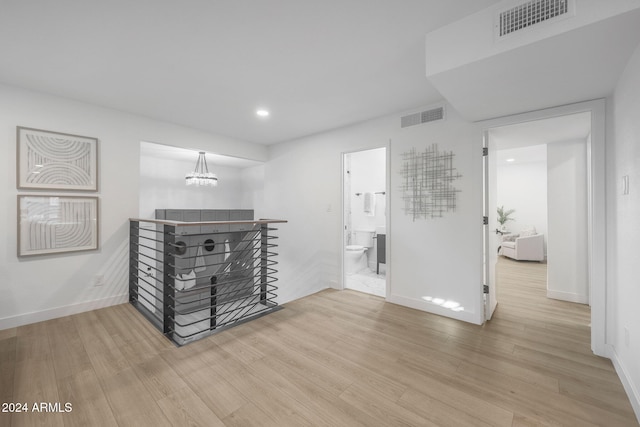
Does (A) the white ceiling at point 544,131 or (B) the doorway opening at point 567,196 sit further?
(A) the white ceiling at point 544,131

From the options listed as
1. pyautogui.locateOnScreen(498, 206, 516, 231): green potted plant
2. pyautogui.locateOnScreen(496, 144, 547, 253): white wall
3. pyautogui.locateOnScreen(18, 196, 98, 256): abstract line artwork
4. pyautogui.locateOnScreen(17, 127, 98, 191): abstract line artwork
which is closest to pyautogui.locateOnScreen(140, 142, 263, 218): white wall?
pyautogui.locateOnScreen(17, 127, 98, 191): abstract line artwork

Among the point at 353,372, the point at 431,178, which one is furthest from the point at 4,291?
the point at 431,178

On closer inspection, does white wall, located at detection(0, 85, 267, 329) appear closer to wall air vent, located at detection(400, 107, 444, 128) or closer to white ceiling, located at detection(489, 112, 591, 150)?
wall air vent, located at detection(400, 107, 444, 128)

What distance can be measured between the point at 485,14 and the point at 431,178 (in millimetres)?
1758

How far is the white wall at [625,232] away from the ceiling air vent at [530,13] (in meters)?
0.59

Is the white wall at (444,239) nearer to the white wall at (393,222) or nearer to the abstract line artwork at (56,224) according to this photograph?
the white wall at (393,222)

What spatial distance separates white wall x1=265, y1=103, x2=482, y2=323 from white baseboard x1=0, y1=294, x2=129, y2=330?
8.36 ft

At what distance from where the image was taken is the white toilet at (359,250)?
540cm

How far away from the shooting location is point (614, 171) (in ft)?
7.14

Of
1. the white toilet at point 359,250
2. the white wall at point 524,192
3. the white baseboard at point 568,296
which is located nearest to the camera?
the white baseboard at point 568,296

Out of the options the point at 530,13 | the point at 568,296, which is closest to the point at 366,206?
the point at 568,296

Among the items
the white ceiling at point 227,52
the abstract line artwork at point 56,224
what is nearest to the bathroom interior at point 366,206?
the white ceiling at point 227,52

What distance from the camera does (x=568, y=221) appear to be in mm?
3717

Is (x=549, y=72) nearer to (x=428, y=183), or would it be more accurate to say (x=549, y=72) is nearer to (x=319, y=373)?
(x=428, y=183)
